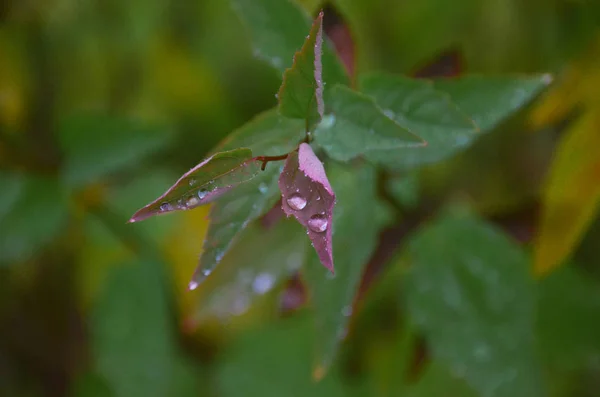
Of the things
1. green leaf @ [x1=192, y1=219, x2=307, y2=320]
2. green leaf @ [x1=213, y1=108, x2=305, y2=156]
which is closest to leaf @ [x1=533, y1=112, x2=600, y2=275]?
green leaf @ [x1=192, y1=219, x2=307, y2=320]

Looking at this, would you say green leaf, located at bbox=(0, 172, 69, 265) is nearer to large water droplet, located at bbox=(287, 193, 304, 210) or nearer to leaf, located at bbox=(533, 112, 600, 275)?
large water droplet, located at bbox=(287, 193, 304, 210)

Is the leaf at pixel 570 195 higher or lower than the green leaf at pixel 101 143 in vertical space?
lower

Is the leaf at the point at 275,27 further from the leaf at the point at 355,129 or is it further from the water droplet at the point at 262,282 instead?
the water droplet at the point at 262,282

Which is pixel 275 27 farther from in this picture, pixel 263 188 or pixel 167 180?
pixel 167 180

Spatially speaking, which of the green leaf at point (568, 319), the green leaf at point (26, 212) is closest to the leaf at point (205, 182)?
the green leaf at point (26, 212)

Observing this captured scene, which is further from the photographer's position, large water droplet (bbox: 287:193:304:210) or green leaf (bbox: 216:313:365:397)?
green leaf (bbox: 216:313:365:397)

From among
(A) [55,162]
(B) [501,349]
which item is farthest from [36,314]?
(B) [501,349]

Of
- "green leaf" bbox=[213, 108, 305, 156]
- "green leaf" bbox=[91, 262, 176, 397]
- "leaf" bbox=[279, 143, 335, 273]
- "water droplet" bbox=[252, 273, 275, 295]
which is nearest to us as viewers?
"leaf" bbox=[279, 143, 335, 273]
